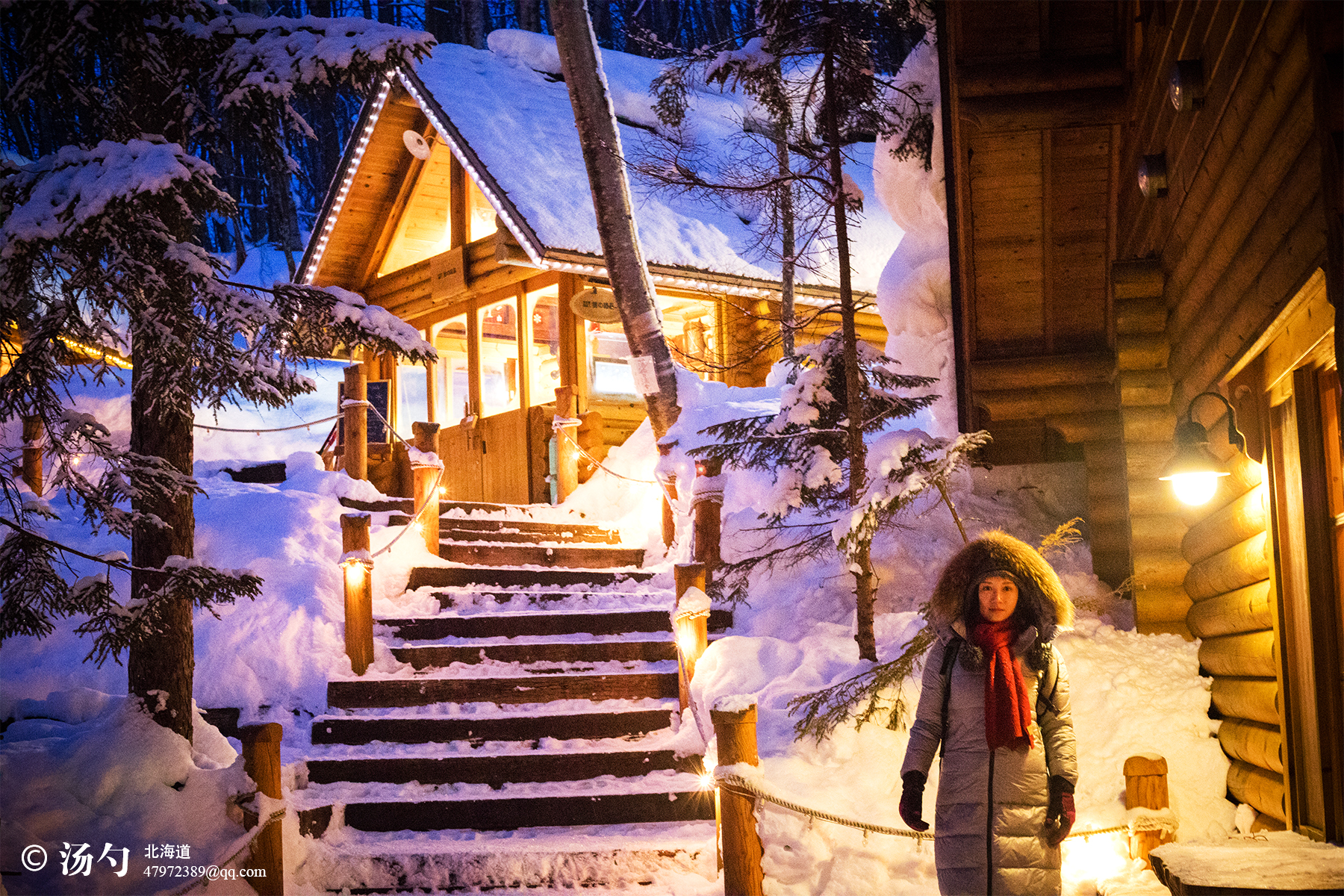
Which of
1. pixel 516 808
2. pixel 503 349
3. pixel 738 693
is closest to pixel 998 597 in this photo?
pixel 738 693

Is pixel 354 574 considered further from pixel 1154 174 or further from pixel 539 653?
pixel 1154 174

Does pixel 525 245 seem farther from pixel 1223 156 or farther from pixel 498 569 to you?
pixel 1223 156

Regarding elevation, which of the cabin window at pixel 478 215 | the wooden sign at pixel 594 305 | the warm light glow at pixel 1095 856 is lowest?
the warm light glow at pixel 1095 856

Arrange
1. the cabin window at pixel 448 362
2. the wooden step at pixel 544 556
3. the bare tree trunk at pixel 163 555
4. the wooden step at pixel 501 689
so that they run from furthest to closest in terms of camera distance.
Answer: the cabin window at pixel 448 362
the wooden step at pixel 544 556
the wooden step at pixel 501 689
the bare tree trunk at pixel 163 555

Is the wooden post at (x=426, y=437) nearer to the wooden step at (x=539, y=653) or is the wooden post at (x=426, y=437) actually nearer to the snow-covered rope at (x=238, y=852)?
the wooden step at (x=539, y=653)

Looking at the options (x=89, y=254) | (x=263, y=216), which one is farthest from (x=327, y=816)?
(x=263, y=216)

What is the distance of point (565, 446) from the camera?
12742mm

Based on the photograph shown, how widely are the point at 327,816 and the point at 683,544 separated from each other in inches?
194

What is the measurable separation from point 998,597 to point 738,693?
3.52m

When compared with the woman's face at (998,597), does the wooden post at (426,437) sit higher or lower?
higher

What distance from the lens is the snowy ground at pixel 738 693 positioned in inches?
199

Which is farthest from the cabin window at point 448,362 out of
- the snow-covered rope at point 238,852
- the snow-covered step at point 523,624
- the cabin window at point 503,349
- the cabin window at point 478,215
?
the snow-covered rope at point 238,852

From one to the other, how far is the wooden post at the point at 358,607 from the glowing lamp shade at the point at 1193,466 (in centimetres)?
522

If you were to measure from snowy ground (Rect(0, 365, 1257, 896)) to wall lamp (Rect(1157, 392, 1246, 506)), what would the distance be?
5.21ft
